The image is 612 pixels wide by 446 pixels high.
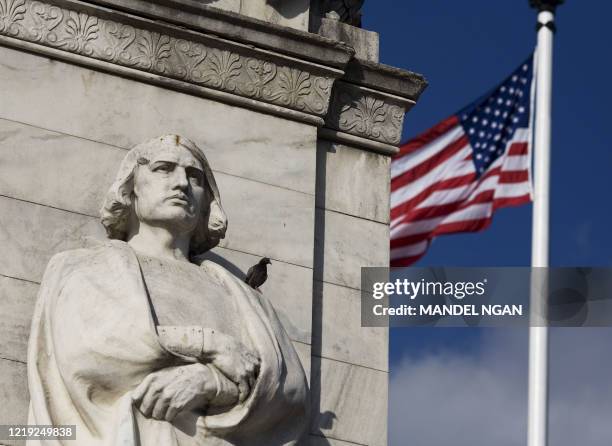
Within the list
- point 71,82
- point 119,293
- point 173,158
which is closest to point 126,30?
point 71,82

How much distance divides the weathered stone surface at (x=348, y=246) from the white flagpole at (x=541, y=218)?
3174 millimetres

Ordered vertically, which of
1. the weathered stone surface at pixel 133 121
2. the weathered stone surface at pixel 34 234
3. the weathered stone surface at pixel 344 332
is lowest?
the weathered stone surface at pixel 344 332

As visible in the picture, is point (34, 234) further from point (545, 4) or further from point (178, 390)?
point (545, 4)

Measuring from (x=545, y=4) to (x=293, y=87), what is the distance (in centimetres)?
556

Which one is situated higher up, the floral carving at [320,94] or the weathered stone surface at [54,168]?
the floral carving at [320,94]

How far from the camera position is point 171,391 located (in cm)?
1454

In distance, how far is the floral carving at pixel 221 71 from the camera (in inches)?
687

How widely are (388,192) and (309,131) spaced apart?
789 mm

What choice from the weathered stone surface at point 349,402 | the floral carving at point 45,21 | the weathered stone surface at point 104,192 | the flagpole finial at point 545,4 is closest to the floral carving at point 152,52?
the floral carving at point 45,21

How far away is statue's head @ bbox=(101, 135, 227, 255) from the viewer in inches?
620

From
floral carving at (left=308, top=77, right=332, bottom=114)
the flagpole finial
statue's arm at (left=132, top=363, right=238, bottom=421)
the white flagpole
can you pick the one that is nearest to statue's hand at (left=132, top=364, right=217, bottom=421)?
statue's arm at (left=132, top=363, right=238, bottom=421)

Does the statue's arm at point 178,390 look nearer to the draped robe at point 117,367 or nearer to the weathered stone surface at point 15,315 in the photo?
the draped robe at point 117,367

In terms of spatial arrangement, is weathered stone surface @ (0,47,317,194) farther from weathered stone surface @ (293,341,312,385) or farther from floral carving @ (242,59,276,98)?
weathered stone surface @ (293,341,312,385)

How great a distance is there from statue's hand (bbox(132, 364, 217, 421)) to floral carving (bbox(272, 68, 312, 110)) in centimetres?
352
